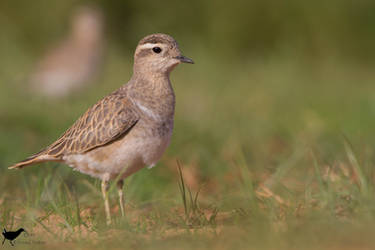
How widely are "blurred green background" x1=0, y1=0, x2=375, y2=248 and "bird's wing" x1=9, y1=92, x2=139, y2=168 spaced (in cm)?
29

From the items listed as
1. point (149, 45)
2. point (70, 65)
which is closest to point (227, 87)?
point (70, 65)

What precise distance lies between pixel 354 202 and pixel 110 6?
489 inches

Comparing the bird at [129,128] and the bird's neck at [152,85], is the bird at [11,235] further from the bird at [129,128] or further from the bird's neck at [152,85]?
Result: the bird's neck at [152,85]

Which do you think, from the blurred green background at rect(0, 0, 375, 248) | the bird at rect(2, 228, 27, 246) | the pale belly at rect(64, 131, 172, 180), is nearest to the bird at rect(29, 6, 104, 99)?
the blurred green background at rect(0, 0, 375, 248)

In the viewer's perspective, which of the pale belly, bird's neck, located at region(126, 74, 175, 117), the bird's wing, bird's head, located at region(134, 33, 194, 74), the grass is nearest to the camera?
the grass

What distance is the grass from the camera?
159 inches

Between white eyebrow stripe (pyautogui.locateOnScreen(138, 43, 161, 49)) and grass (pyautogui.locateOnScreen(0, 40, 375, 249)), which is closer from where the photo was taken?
grass (pyautogui.locateOnScreen(0, 40, 375, 249))

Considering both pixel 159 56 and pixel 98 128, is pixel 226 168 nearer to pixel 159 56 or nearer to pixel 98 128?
pixel 159 56

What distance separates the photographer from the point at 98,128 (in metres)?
5.08

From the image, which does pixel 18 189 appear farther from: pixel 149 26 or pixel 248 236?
pixel 149 26

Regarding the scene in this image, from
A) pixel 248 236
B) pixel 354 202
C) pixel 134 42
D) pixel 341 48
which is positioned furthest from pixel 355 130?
pixel 134 42

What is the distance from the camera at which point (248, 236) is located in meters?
3.71

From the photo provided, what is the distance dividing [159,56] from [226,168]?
2480 mm

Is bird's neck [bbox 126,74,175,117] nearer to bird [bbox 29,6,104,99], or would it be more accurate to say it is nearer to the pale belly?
the pale belly
